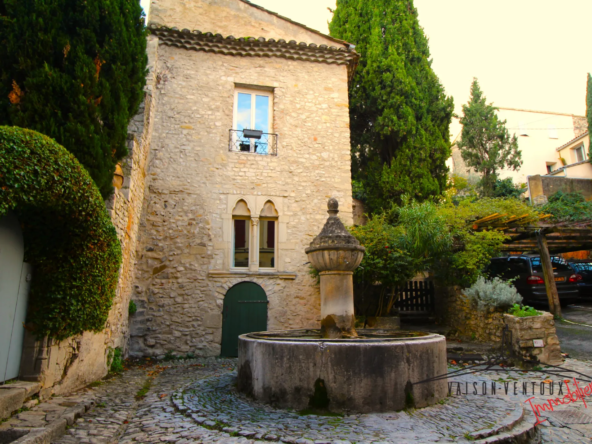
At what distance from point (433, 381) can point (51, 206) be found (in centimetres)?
463

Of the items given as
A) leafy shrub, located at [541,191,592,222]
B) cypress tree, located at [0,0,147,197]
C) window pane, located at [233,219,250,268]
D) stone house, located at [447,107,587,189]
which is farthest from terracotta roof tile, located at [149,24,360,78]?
stone house, located at [447,107,587,189]

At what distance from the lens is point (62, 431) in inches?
144

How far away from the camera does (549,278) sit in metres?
10.8

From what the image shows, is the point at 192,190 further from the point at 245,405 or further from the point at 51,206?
the point at 245,405

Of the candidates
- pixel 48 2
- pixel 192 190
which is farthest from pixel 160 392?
pixel 48 2

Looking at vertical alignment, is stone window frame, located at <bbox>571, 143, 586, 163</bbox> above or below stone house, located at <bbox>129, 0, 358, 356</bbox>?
above

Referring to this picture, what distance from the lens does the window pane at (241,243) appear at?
9.57 metres

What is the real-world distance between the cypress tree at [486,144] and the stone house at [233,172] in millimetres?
9492

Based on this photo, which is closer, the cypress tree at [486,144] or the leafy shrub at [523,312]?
the leafy shrub at [523,312]

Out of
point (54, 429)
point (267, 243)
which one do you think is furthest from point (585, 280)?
point (54, 429)

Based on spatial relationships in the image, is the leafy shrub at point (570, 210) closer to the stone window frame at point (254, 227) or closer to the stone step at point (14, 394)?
the stone window frame at point (254, 227)

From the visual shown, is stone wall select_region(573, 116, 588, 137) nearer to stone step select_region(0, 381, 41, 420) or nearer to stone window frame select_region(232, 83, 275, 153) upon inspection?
stone window frame select_region(232, 83, 275, 153)

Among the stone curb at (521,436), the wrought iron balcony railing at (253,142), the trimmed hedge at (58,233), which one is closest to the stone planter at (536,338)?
the stone curb at (521,436)

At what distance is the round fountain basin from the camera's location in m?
4.14
